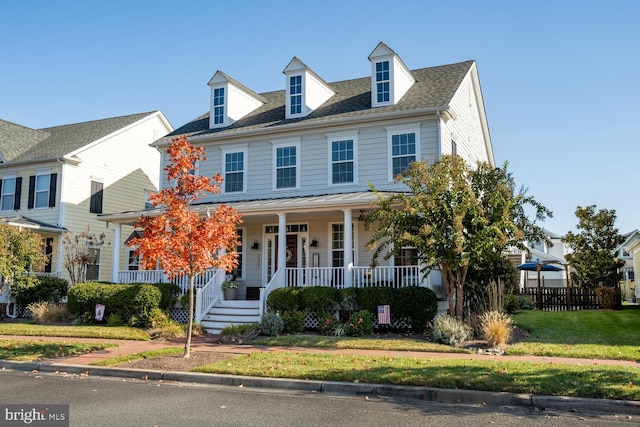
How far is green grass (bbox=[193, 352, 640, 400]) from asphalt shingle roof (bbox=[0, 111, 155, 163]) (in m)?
18.4

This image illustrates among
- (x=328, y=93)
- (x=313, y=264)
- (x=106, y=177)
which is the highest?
(x=328, y=93)

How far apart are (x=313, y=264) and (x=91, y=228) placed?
11880 millimetres

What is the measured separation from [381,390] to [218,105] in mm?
15710

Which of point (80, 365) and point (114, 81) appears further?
point (114, 81)

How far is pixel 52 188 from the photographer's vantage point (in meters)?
23.3

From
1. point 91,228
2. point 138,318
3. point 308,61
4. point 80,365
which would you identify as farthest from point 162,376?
point 91,228

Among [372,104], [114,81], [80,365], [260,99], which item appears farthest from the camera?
[260,99]

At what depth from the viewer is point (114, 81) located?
1543 cm

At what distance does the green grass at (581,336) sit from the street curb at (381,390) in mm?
3750

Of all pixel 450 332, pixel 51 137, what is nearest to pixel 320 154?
pixel 450 332

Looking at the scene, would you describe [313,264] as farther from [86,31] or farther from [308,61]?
[86,31]

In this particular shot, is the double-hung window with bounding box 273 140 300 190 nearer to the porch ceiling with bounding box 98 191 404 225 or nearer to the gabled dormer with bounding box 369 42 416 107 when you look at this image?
the porch ceiling with bounding box 98 191 404 225

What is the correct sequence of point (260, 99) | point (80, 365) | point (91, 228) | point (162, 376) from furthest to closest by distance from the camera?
point (91, 228) → point (260, 99) → point (80, 365) → point (162, 376)

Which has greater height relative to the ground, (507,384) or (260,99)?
(260,99)
